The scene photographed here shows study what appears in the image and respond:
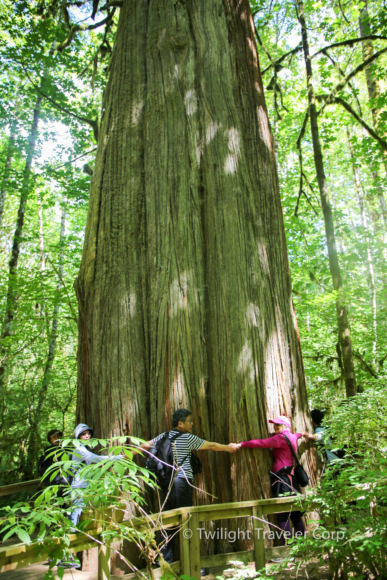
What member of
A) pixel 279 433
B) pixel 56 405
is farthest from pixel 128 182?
pixel 56 405

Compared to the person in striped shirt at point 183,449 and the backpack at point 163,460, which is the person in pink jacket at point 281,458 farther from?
the backpack at point 163,460

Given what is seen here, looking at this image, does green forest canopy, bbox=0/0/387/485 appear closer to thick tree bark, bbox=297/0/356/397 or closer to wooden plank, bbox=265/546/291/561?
thick tree bark, bbox=297/0/356/397

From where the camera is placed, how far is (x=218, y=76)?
5594 millimetres

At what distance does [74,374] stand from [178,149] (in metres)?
7.98

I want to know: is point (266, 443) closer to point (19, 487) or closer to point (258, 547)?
point (258, 547)

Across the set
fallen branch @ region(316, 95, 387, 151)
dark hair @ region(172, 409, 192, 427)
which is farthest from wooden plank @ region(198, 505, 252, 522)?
fallen branch @ region(316, 95, 387, 151)

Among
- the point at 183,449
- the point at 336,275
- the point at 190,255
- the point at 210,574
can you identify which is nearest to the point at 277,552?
the point at 210,574

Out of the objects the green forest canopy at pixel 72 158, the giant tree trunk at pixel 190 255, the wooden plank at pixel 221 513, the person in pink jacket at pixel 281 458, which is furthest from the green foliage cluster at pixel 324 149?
the wooden plank at pixel 221 513

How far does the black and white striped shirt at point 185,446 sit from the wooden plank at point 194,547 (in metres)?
0.59

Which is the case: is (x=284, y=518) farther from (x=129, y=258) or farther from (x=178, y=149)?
(x=178, y=149)

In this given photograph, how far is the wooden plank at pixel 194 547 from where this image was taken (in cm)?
329

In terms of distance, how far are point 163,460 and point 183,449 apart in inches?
8.1

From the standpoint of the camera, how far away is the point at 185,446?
3.90 m

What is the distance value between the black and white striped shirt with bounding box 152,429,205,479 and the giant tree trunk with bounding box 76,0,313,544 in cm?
33
